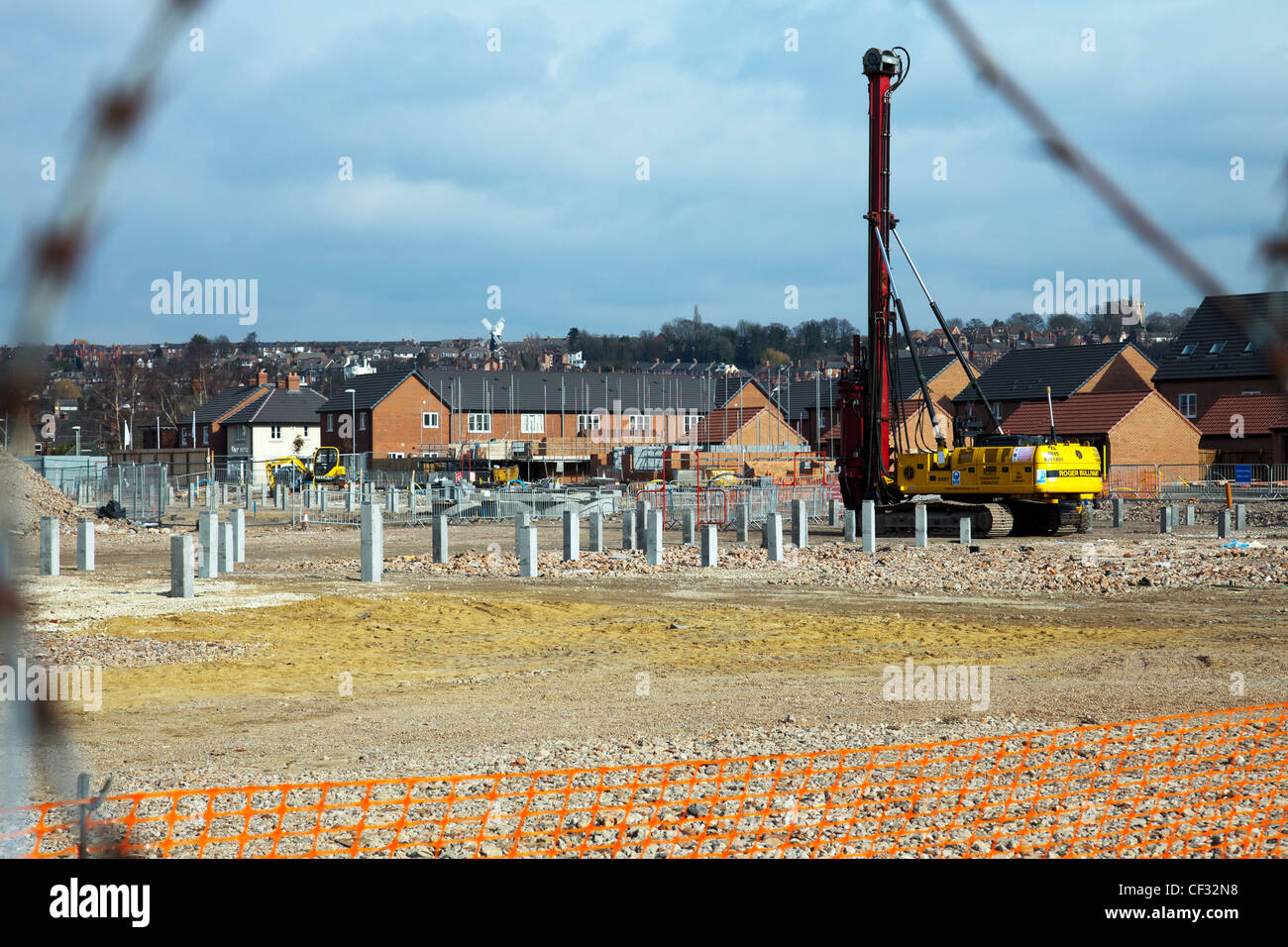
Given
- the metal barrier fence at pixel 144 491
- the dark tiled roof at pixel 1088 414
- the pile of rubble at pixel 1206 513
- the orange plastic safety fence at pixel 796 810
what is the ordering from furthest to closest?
the dark tiled roof at pixel 1088 414 < the metal barrier fence at pixel 144 491 < the pile of rubble at pixel 1206 513 < the orange plastic safety fence at pixel 796 810

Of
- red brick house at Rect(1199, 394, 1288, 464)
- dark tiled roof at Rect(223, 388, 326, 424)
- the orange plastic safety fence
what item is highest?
dark tiled roof at Rect(223, 388, 326, 424)

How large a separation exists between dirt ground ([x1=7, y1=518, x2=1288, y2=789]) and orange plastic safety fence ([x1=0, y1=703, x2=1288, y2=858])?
920mm

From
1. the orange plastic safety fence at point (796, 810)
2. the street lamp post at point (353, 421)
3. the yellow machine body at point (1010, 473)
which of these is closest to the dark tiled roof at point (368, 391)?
the street lamp post at point (353, 421)

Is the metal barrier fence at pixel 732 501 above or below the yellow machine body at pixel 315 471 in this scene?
below

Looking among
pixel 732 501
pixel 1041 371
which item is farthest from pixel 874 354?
pixel 1041 371

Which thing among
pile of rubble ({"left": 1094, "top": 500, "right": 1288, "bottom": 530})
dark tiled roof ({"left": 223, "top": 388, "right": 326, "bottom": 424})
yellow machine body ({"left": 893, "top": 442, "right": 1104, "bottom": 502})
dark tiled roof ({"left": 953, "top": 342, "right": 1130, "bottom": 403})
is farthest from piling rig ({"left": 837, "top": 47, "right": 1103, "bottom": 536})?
dark tiled roof ({"left": 223, "top": 388, "right": 326, "bottom": 424})

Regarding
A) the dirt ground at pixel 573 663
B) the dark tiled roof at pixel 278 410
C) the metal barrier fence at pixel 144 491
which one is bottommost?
the dirt ground at pixel 573 663

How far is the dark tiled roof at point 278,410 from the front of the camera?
3649 inches

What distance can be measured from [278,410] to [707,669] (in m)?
85.9

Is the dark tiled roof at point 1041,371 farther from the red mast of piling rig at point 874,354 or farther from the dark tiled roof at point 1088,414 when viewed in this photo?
the red mast of piling rig at point 874,354

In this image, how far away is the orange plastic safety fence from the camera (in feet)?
21.2

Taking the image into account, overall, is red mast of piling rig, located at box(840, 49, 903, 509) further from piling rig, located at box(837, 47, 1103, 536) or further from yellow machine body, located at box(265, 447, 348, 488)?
yellow machine body, located at box(265, 447, 348, 488)

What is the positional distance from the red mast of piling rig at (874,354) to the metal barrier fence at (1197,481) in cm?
1812
